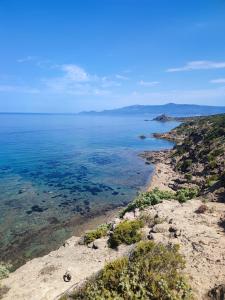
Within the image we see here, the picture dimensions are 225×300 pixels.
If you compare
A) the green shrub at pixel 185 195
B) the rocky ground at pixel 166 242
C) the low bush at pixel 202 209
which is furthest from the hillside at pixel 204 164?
the rocky ground at pixel 166 242

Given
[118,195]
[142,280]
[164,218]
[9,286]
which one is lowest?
[118,195]

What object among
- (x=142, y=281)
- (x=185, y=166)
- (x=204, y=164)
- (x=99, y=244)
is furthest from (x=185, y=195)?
(x=185, y=166)

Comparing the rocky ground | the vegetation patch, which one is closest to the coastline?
the rocky ground

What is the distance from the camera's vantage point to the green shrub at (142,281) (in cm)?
1062

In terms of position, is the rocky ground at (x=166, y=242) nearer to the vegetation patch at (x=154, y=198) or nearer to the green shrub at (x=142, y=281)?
the green shrub at (x=142, y=281)

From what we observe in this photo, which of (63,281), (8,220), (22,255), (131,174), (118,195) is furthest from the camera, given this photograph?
(131,174)

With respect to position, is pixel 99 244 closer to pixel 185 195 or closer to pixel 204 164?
pixel 185 195

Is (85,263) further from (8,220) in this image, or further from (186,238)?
(8,220)

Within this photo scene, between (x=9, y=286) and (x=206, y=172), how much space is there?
35.5 m

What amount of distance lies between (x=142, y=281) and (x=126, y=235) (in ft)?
27.0

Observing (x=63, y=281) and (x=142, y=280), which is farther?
(x=63, y=281)

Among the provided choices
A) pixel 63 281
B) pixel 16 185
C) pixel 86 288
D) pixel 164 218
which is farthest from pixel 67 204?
pixel 86 288

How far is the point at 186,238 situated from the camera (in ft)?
54.1

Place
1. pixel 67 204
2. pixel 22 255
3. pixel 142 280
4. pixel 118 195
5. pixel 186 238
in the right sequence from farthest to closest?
1. pixel 118 195
2. pixel 67 204
3. pixel 22 255
4. pixel 186 238
5. pixel 142 280
